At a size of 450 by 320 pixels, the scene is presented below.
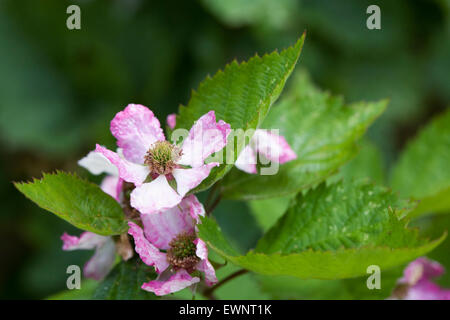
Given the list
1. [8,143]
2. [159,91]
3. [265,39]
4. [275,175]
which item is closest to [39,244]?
[8,143]

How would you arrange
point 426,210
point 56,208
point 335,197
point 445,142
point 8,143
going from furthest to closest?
point 8,143 < point 445,142 < point 426,210 < point 335,197 < point 56,208

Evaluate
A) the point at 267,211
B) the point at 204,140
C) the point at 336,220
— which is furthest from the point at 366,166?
the point at 204,140

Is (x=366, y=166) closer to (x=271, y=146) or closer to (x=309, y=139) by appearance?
(x=309, y=139)

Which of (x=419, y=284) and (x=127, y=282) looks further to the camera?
(x=419, y=284)

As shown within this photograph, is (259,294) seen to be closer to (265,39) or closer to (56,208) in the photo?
(56,208)

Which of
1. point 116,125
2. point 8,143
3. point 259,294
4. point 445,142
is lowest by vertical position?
point 259,294

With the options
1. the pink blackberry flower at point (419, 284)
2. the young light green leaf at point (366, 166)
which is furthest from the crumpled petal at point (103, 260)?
the young light green leaf at point (366, 166)
